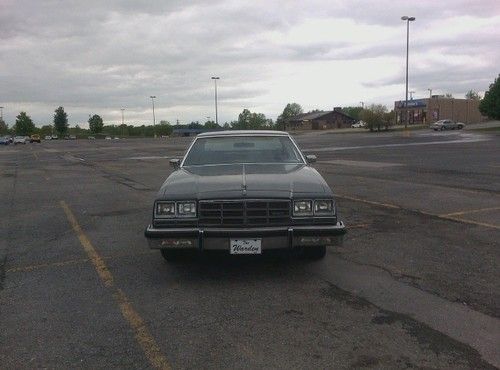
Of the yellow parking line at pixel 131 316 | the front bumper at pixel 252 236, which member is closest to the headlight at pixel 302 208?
the front bumper at pixel 252 236

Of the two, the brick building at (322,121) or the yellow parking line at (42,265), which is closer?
the yellow parking line at (42,265)

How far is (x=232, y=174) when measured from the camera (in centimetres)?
558

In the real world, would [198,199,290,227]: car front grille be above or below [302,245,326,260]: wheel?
above

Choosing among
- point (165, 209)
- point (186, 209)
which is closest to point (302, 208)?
point (186, 209)

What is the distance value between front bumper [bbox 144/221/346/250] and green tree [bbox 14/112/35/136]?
152m

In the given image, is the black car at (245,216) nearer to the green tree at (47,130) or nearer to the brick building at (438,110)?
the brick building at (438,110)

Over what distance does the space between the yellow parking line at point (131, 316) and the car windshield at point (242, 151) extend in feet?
5.45

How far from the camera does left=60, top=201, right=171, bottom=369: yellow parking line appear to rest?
3541 millimetres

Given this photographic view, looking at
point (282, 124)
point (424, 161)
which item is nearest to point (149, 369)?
point (424, 161)

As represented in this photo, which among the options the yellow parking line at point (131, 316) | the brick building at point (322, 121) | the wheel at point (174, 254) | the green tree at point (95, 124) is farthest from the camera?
the green tree at point (95, 124)

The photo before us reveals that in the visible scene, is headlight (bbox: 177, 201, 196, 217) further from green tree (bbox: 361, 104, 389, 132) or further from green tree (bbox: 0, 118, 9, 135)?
green tree (bbox: 0, 118, 9, 135)

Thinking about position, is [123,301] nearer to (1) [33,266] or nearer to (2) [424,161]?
(1) [33,266]

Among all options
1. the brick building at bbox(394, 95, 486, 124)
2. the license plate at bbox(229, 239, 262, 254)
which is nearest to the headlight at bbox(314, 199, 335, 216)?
the license plate at bbox(229, 239, 262, 254)

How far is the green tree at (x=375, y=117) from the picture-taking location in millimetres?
73125
